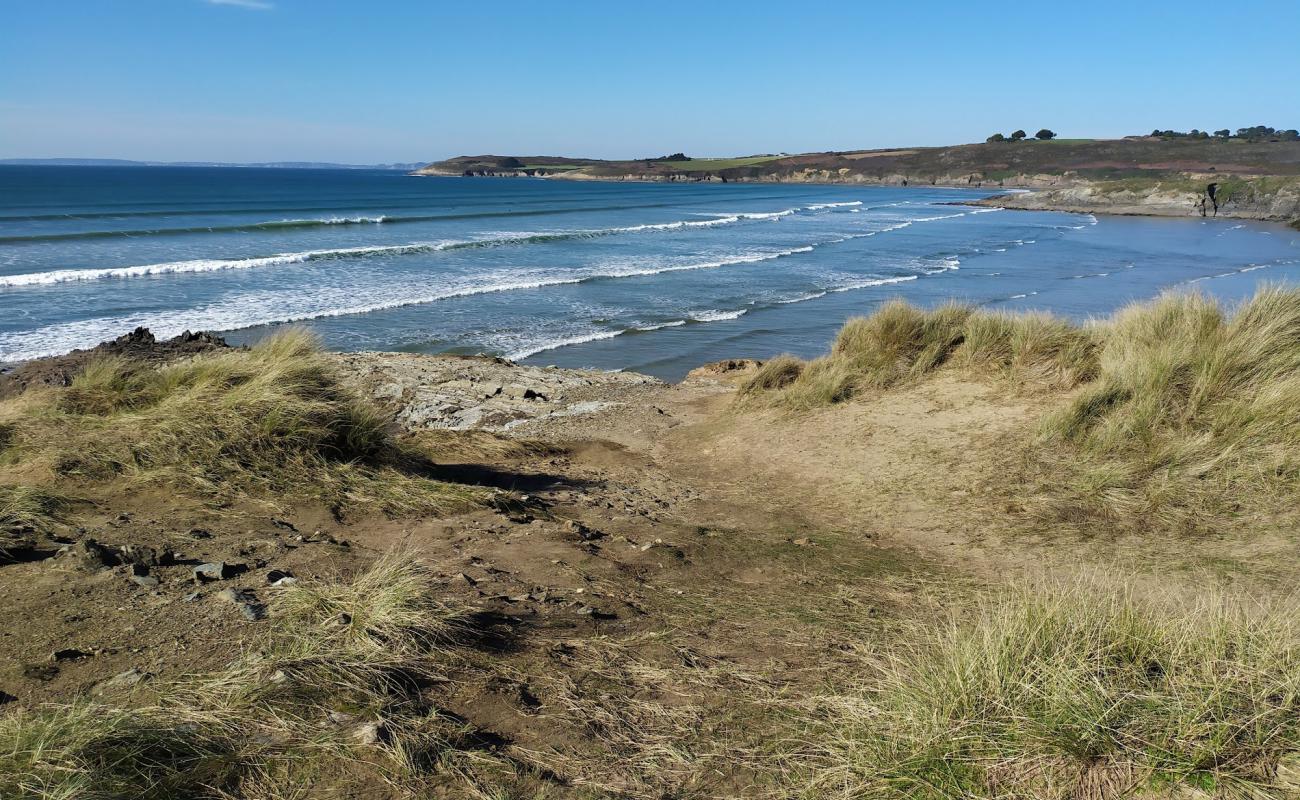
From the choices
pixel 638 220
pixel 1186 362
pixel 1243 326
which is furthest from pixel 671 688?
pixel 638 220

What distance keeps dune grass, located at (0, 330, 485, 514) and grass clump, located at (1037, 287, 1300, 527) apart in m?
4.88

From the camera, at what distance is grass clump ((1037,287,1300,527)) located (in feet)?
20.5

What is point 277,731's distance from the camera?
2.89 m

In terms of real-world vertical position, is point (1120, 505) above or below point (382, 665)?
below

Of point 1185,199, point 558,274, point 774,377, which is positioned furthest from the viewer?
point 1185,199

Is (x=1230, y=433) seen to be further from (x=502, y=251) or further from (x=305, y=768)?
(x=502, y=251)

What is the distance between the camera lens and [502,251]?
34.7 metres

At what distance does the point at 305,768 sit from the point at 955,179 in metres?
134

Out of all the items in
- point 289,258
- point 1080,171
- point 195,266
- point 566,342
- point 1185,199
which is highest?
point 1080,171

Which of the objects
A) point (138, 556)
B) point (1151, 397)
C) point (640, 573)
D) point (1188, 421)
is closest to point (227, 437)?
point (138, 556)

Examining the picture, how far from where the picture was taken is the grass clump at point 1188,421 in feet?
20.5

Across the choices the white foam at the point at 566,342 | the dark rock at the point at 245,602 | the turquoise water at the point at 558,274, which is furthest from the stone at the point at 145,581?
the white foam at the point at 566,342

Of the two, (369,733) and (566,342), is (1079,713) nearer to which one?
(369,733)

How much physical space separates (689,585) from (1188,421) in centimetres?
467
